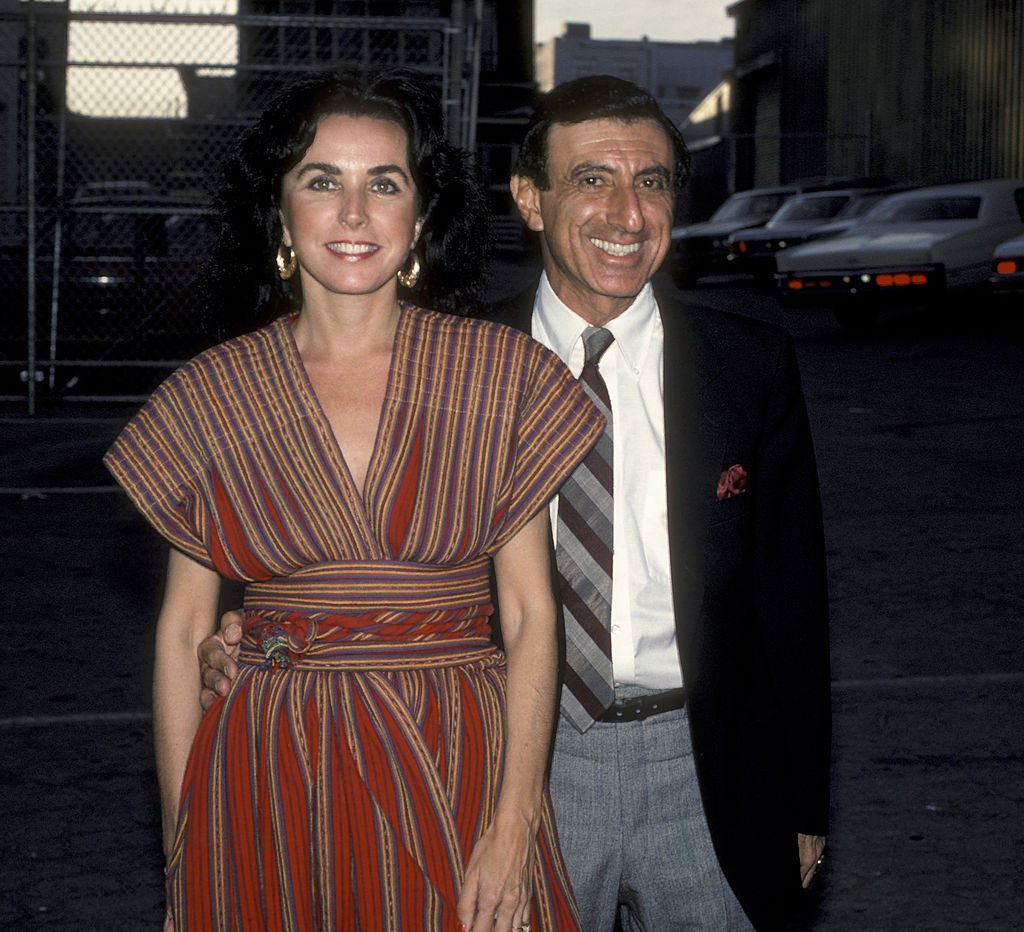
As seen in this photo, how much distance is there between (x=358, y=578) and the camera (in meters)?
2.34

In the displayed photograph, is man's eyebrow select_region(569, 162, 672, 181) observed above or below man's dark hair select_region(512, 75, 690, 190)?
below

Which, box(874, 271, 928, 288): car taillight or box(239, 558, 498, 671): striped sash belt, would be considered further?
box(874, 271, 928, 288): car taillight

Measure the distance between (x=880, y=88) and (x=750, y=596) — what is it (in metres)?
34.1

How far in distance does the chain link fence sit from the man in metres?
5.56

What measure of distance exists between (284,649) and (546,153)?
1131 millimetres

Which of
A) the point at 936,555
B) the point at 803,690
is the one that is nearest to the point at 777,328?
the point at 803,690

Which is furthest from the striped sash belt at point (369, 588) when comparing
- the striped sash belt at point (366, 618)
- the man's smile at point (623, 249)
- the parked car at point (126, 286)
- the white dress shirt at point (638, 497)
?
the parked car at point (126, 286)

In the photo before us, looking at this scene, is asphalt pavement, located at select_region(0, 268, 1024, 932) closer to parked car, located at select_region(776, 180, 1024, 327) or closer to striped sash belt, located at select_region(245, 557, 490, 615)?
striped sash belt, located at select_region(245, 557, 490, 615)

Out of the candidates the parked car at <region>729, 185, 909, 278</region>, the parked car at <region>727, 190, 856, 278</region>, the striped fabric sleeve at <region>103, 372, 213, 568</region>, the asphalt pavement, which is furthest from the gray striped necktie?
the parked car at <region>727, 190, 856, 278</region>

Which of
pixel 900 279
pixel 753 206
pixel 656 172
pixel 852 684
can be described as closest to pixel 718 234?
pixel 753 206

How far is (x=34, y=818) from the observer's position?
4.90 m

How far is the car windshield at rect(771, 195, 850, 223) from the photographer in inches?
999

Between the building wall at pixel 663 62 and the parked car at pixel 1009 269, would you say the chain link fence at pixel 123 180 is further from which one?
the building wall at pixel 663 62

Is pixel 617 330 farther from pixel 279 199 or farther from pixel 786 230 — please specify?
pixel 786 230
